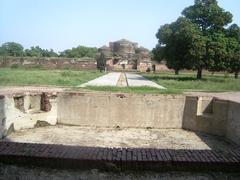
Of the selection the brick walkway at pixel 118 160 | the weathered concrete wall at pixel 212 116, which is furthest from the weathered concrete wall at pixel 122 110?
the brick walkway at pixel 118 160

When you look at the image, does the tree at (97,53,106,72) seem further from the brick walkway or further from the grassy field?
the brick walkway

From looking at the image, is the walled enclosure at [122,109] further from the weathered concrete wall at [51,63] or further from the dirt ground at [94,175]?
the weathered concrete wall at [51,63]

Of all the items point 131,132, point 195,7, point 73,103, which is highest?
point 195,7

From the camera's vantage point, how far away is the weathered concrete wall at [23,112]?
8.18 meters

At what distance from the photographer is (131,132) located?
9.22m

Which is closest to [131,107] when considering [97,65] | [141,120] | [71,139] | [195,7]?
[141,120]

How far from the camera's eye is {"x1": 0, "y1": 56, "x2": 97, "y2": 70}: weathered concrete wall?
154 ft

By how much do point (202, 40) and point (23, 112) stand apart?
15234 mm

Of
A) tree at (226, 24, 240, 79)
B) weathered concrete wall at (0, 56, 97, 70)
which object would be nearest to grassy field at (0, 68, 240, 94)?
tree at (226, 24, 240, 79)

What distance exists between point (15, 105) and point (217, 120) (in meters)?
5.62

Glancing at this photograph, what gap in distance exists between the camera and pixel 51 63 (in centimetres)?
4850

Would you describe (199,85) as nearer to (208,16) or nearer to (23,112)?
(208,16)

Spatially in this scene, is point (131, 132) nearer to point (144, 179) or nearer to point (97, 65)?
point (144, 179)

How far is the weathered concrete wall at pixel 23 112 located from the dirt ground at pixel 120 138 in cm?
23
